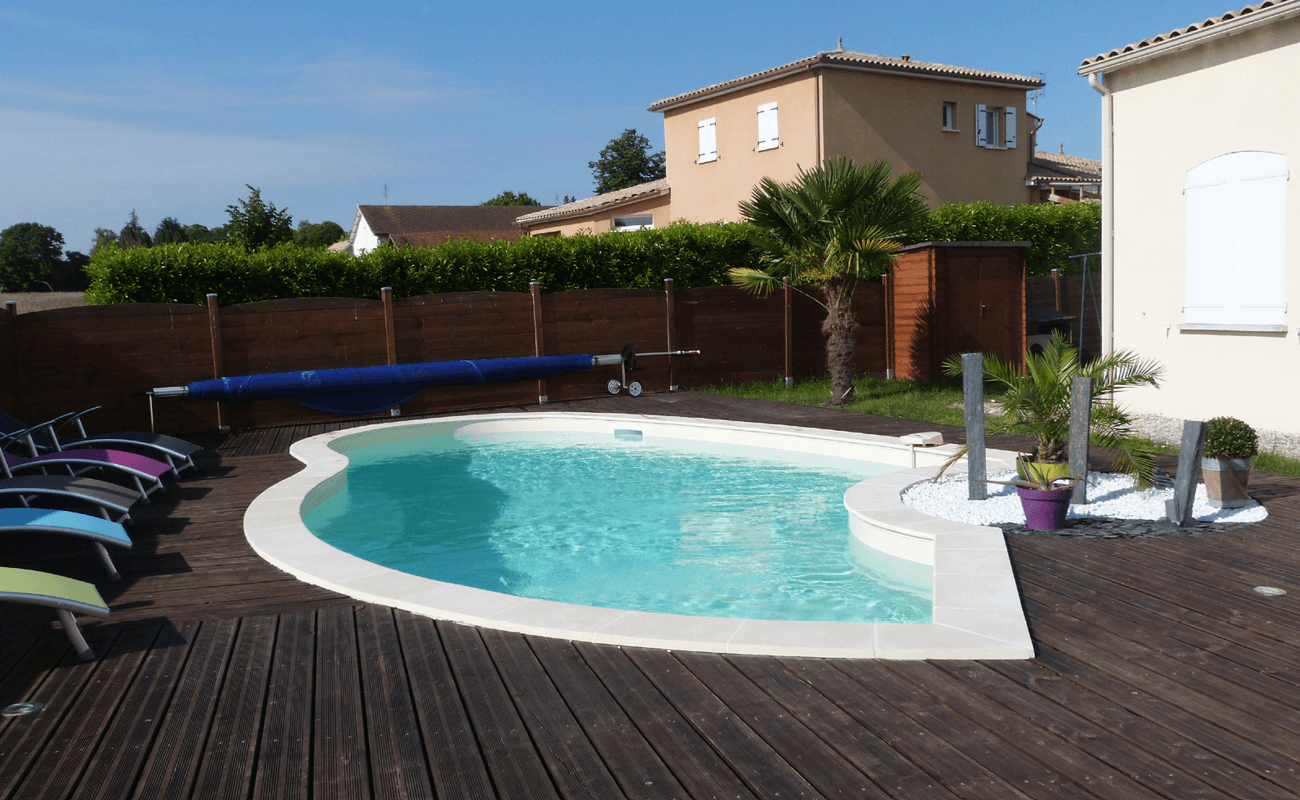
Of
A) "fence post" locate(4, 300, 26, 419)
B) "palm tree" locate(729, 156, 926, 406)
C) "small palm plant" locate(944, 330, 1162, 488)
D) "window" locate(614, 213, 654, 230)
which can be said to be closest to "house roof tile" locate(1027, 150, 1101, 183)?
"window" locate(614, 213, 654, 230)

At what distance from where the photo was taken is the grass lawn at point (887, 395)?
42.5 ft

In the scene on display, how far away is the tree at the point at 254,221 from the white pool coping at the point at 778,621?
18.5 m

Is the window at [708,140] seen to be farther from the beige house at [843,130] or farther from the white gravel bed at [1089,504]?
the white gravel bed at [1089,504]

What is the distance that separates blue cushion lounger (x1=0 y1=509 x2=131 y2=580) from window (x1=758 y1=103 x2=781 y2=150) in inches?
994

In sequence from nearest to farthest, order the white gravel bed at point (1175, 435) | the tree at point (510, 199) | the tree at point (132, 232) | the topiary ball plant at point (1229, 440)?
the topiary ball plant at point (1229, 440) < the white gravel bed at point (1175, 435) < the tree at point (510, 199) < the tree at point (132, 232)

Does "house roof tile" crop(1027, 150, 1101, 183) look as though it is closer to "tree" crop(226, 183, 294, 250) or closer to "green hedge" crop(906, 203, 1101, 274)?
"green hedge" crop(906, 203, 1101, 274)

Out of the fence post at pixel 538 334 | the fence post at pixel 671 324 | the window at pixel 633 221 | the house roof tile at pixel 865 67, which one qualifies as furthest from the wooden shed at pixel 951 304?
the window at pixel 633 221

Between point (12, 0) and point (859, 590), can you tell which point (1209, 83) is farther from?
point (12, 0)

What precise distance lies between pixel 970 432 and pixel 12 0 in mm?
13021

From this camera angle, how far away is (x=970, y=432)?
288 inches

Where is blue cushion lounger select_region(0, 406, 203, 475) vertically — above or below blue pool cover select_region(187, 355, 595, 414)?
below

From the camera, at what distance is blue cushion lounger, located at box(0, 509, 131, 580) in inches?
219

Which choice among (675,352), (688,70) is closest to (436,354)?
(675,352)

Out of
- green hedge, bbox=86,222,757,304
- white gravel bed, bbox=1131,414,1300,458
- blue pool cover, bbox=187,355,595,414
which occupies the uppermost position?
green hedge, bbox=86,222,757,304
